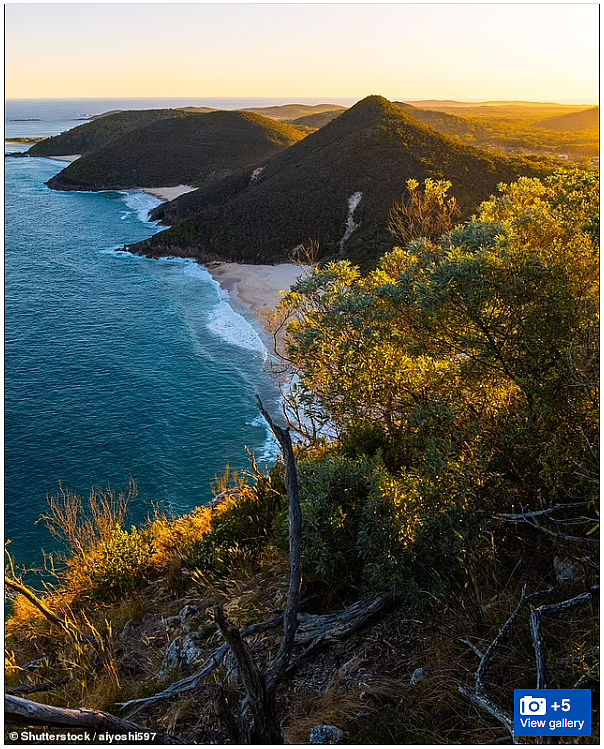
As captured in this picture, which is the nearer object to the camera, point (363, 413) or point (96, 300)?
point (363, 413)

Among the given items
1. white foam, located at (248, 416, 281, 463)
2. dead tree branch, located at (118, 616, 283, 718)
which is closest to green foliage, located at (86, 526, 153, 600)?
dead tree branch, located at (118, 616, 283, 718)

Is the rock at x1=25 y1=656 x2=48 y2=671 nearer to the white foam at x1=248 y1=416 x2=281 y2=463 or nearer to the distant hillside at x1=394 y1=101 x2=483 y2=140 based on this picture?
the white foam at x1=248 y1=416 x2=281 y2=463

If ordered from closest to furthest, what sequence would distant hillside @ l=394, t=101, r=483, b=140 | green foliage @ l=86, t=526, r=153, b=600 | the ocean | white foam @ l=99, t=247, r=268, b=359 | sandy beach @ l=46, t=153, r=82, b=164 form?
green foliage @ l=86, t=526, r=153, b=600, the ocean, white foam @ l=99, t=247, r=268, b=359, distant hillside @ l=394, t=101, r=483, b=140, sandy beach @ l=46, t=153, r=82, b=164

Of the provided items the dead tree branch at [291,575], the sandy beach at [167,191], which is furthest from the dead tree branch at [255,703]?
the sandy beach at [167,191]

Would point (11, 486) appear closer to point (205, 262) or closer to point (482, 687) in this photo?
point (482, 687)

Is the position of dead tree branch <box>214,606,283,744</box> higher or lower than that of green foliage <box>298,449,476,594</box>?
lower

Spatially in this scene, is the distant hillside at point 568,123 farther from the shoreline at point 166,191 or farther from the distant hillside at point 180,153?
the shoreline at point 166,191

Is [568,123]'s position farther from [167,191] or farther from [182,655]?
[182,655]

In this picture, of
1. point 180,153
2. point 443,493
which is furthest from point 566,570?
point 180,153

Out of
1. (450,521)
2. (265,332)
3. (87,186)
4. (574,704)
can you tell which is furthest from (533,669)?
(87,186)
